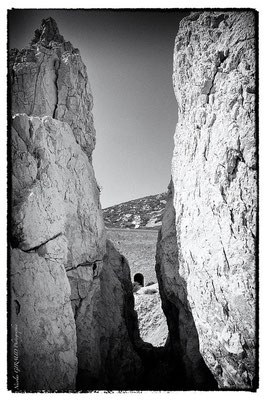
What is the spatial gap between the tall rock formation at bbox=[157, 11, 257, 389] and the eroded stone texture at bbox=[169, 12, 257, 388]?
2 centimetres

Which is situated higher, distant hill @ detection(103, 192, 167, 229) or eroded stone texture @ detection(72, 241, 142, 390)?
distant hill @ detection(103, 192, 167, 229)

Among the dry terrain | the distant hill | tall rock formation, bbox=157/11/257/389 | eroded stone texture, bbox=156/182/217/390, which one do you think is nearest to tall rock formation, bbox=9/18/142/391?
eroded stone texture, bbox=156/182/217/390

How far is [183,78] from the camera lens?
7473 millimetres

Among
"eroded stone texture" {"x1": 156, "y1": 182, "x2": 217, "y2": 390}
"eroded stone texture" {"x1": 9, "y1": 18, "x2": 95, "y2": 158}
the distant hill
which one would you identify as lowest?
"eroded stone texture" {"x1": 156, "y1": 182, "x2": 217, "y2": 390}

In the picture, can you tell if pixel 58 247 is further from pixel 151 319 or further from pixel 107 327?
pixel 151 319

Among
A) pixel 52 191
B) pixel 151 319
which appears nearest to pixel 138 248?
pixel 151 319

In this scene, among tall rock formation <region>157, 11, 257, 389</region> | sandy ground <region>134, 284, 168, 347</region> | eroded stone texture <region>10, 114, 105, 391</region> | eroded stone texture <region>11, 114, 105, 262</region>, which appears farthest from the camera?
sandy ground <region>134, 284, 168, 347</region>

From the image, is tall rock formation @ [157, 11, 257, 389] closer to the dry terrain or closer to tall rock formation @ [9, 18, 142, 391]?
tall rock formation @ [9, 18, 142, 391]

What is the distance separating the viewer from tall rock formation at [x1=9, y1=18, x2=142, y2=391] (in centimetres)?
572

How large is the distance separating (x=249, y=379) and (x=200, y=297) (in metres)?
1.71

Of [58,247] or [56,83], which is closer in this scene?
[58,247]

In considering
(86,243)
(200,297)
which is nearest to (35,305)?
(86,243)

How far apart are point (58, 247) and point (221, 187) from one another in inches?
132

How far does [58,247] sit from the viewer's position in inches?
252
